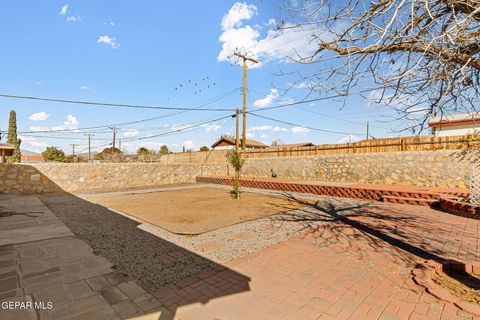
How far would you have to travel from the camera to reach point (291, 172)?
53.8ft

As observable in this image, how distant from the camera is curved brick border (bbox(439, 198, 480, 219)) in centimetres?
658

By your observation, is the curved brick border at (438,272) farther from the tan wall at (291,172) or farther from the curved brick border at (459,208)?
the tan wall at (291,172)

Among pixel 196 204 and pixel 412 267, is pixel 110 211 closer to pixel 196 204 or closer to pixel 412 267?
pixel 196 204

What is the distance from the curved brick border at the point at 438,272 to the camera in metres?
2.53

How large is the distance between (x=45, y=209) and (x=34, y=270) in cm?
585

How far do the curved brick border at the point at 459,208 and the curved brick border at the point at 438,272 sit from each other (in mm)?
4355

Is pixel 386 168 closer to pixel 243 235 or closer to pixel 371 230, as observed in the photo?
pixel 371 230

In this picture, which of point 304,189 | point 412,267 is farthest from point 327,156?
point 412,267

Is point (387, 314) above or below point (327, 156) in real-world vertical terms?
below

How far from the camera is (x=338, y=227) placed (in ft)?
18.7

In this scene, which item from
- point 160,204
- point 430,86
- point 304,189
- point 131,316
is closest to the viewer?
point 131,316

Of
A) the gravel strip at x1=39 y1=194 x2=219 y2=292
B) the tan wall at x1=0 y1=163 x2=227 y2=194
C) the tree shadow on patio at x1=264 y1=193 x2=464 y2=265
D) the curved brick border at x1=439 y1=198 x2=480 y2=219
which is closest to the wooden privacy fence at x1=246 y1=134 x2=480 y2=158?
the curved brick border at x1=439 y1=198 x2=480 y2=219

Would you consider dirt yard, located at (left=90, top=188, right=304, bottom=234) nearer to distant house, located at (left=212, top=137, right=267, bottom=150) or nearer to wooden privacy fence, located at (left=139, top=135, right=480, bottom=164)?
wooden privacy fence, located at (left=139, top=135, right=480, bottom=164)

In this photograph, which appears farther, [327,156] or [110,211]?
[327,156]
